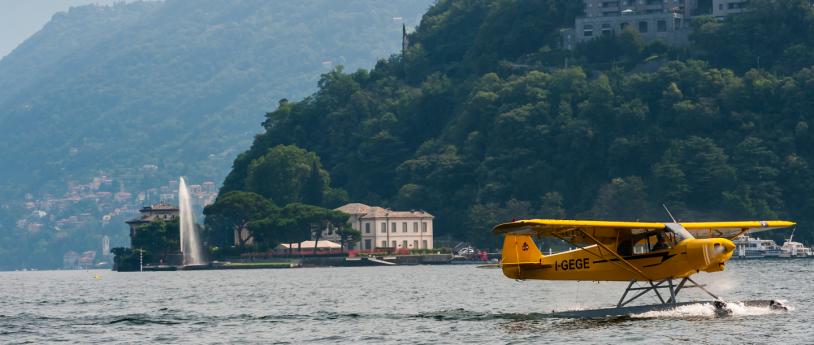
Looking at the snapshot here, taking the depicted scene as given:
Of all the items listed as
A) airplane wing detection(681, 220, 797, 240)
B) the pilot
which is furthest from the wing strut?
airplane wing detection(681, 220, 797, 240)

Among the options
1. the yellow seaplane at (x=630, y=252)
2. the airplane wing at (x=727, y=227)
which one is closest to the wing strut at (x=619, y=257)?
the yellow seaplane at (x=630, y=252)

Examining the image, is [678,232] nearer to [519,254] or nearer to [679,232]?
[679,232]

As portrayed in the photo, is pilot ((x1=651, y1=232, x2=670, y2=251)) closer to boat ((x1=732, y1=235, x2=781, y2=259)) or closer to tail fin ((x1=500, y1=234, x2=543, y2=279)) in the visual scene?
tail fin ((x1=500, y1=234, x2=543, y2=279))

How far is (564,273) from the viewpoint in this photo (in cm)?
5550

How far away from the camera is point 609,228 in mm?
53000

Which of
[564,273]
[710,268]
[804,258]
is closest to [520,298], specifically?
[564,273]

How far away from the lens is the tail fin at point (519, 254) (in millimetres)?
56250

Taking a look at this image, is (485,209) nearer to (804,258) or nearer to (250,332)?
(804,258)

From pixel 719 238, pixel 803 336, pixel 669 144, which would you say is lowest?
pixel 803 336

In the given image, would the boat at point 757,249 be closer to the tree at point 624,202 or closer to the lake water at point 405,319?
the tree at point 624,202

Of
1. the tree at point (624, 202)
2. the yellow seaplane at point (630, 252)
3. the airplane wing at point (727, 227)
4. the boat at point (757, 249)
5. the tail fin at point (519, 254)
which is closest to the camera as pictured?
the yellow seaplane at point (630, 252)

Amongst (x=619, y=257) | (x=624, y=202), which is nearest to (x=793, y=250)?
(x=624, y=202)

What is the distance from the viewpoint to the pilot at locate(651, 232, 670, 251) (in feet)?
172

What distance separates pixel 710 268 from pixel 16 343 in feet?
76.1
